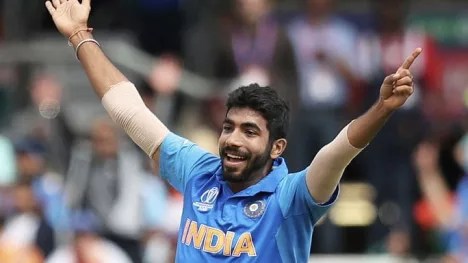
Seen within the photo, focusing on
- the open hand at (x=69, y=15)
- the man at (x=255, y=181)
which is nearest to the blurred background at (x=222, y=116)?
the open hand at (x=69, y=15)

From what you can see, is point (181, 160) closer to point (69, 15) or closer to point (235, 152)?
point (235, 152)

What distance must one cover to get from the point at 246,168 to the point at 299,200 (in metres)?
0.37

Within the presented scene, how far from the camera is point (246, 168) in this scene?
652cm

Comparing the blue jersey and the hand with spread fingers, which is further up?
the hand with spread fingers

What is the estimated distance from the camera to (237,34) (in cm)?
1201

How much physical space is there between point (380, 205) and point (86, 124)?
345 cm

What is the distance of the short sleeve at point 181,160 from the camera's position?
6910 mm

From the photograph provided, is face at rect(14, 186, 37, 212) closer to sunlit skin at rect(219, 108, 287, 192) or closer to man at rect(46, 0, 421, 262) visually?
man at rect(46, 0, 421, 262)

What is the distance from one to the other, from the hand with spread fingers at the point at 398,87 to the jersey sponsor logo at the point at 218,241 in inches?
40.8

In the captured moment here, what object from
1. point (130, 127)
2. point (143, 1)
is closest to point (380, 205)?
point (143, 1)

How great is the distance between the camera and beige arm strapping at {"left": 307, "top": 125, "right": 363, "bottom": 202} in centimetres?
608

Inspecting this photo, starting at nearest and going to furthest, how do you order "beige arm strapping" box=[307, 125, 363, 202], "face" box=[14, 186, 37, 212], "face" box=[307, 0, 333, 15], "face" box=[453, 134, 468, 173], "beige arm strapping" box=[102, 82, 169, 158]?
"beige arm strapping" box=[307, 125, 363, 202]
"beige arm strapping" box=[102, 82, 169, 158]
"face" box=[14, 186, 37, 212]
"face" box=[307, 0, 333, 15]
"face" box=[453, 134, 468, 173]

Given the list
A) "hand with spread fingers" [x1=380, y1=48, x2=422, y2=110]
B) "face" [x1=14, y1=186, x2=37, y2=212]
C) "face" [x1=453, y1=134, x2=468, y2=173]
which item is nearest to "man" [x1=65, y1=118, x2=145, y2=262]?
"face" [x1=14, y1=186, x2=37, y2=212]

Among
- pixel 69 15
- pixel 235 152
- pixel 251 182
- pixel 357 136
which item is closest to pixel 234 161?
pixel 235 152
